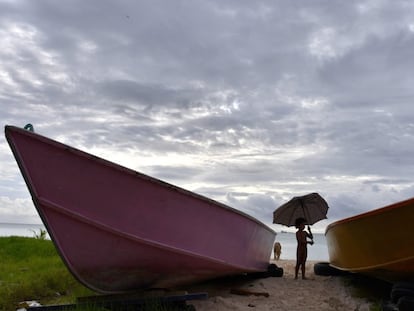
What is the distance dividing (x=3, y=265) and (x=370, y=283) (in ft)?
22.4

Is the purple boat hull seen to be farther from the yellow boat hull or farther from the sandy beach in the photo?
the yellow boat hull

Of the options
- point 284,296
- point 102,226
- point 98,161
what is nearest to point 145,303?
point 102,226

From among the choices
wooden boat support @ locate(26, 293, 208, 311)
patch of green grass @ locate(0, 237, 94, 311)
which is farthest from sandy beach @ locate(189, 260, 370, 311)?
patch of green grass @ locate(0, 237, 94, 311)

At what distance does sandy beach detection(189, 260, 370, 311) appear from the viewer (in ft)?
20.9

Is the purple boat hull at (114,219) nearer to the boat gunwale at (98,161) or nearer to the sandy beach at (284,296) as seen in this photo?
the boat gunwale at (98,161)

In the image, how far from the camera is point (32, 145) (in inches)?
204

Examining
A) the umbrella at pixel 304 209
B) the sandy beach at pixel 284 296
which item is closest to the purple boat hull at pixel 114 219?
the sandy beach at pixel 284 296

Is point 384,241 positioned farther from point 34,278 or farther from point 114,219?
point 34,278

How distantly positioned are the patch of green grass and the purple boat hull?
1145mm

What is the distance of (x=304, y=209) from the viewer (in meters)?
10.0

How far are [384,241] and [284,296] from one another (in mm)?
2182

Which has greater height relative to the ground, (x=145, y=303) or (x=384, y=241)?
(x=384, y=241)

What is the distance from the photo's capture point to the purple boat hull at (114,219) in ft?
17.4

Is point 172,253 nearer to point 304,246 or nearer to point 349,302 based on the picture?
point 349,302
